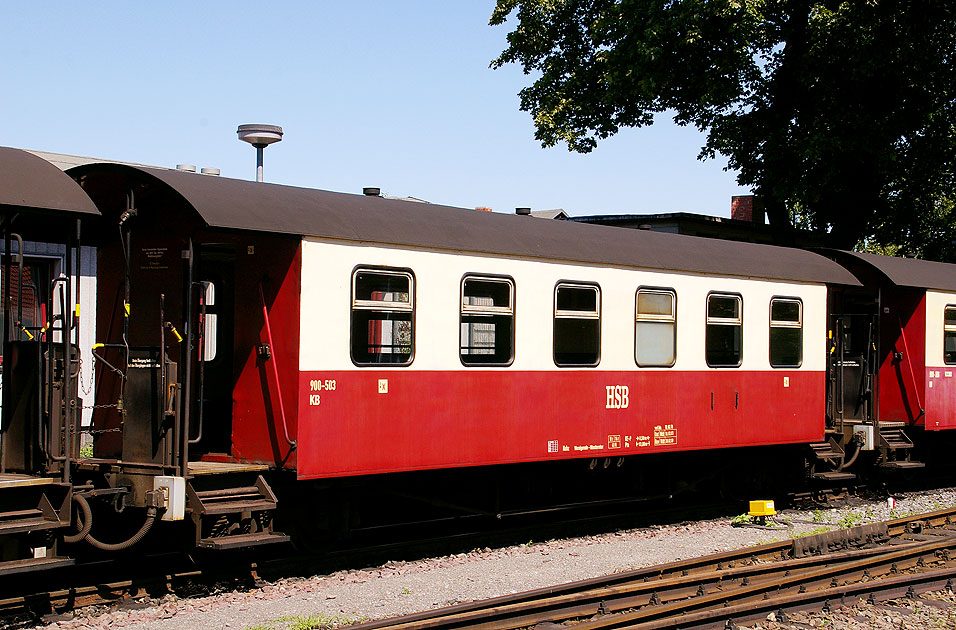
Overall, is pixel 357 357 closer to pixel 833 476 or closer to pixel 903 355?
pixel 833 476

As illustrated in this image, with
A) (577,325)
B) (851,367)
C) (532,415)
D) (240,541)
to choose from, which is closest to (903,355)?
(851,367)

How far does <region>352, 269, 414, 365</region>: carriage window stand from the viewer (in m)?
9.92

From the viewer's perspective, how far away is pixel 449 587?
9539mm

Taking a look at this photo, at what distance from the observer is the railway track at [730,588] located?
325 inches

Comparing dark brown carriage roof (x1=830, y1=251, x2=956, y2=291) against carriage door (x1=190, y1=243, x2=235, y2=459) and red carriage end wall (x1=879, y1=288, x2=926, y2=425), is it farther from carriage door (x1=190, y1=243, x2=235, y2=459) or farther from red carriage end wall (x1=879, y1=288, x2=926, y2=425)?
carriage door (x1=190, y1=243, x2=235, y2=459)

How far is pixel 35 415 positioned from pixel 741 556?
267 inches

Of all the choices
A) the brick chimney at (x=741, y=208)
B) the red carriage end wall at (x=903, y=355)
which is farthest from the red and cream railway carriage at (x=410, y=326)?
the brick chimney at (x=741, y=208)

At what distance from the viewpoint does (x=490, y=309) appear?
11.2 metres

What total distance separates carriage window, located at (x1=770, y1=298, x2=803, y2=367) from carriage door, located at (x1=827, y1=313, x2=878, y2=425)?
1563mm

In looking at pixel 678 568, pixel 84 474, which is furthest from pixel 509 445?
pixel 84 474

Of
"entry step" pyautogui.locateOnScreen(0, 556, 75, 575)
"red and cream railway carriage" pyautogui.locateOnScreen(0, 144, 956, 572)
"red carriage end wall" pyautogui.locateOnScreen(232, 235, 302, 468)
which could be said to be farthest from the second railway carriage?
"entry step" pyautogui.locateOnScreen(0, 556, 75, 575)

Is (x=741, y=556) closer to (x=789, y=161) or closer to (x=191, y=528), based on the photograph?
(x=191, y=528)

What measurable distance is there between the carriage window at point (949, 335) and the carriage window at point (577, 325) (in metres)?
8.33

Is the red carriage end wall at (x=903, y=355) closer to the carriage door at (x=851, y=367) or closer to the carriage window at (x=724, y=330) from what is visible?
the carriage door at (x=851, y=367)
